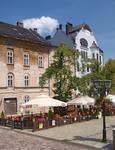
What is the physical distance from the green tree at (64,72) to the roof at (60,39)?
17.6m

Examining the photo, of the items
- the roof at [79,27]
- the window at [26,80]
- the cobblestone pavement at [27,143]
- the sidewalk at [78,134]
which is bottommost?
the cobblestone pavement at [27,143]

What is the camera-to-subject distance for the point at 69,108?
102 feet

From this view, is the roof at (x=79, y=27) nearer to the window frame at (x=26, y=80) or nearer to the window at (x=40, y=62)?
the window at (x=40, y=62)

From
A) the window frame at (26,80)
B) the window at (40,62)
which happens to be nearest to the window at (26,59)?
the window frame at (26,80)

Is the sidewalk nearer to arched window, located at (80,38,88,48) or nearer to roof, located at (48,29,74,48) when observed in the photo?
roof, located at (48,29,74,48)

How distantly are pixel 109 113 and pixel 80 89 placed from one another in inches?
159

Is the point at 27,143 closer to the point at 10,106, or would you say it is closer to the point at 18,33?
the point at 10,106

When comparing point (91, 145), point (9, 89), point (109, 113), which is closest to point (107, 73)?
point (109, 113)

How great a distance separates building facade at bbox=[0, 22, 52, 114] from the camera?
36562 millimetres

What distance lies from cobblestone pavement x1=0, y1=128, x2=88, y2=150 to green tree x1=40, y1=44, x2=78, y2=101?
12209 millimetres

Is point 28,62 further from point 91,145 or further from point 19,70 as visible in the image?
point 91,145

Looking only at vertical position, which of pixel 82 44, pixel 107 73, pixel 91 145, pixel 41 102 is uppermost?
pixel 82 44

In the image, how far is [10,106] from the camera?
37.1m

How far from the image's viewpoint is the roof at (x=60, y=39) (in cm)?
5045
